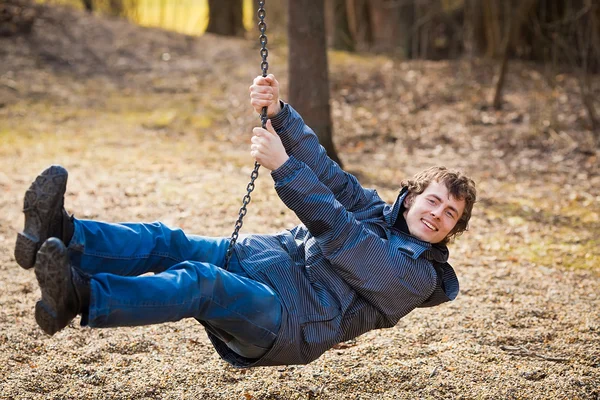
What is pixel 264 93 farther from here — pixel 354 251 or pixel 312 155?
pixel 354 251

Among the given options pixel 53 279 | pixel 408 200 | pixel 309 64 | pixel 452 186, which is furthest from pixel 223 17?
pixel 53 279

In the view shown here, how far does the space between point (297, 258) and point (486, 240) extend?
313 centimetres

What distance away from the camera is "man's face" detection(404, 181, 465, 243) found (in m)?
3.01

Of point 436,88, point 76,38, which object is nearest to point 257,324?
point 436,88

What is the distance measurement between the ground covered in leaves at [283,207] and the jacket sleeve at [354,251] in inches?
23.8

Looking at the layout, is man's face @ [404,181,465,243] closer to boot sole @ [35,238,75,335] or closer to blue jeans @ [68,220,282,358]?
blue jeans @ [68,220,282,358]

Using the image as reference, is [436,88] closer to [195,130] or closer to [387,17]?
[195,130]

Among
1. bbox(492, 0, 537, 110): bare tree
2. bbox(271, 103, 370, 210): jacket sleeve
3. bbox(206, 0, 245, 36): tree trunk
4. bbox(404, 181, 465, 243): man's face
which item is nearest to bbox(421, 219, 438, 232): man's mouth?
bbox(404, 181, 465, 243): man's face

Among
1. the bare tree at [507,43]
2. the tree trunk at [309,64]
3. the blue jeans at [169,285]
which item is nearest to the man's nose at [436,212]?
the blue jeans at [169,285]

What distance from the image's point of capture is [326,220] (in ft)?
9.02

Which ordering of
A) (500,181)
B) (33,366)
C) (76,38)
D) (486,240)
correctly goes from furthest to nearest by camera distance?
(76,38), (500,181), (486,240), (33,366)

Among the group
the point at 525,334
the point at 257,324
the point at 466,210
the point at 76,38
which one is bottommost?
the point at 525,334

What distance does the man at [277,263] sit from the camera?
7.92 ft

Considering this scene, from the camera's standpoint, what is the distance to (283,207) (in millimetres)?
6453
